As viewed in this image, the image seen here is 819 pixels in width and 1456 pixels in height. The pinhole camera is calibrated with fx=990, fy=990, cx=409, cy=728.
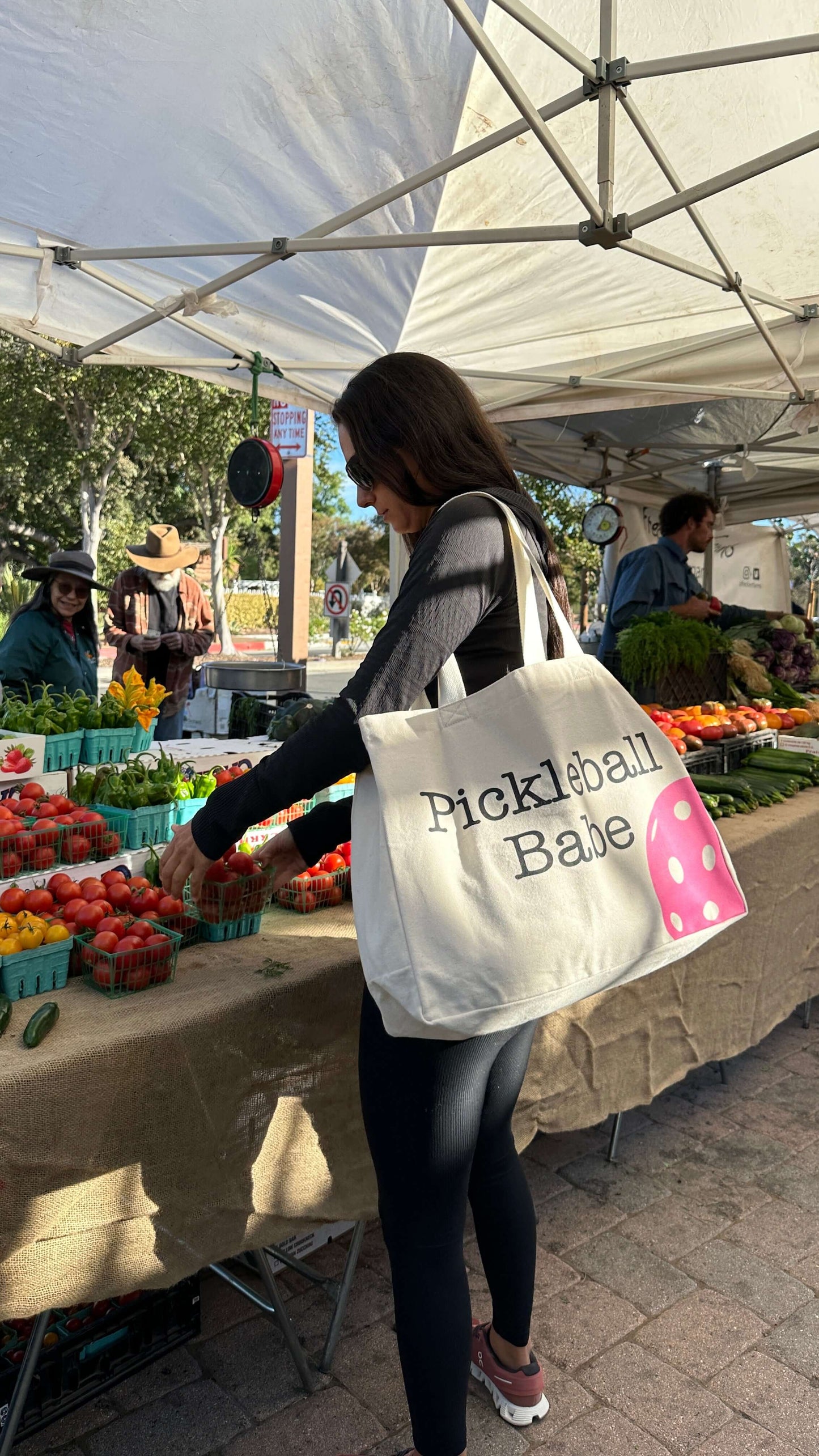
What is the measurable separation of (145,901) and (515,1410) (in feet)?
4.58

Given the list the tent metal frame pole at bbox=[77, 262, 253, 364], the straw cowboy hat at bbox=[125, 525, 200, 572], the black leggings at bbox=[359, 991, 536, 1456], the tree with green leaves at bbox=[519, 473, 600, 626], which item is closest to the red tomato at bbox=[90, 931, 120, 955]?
the black leggings at bbox=[359, 991, 536, 1456]

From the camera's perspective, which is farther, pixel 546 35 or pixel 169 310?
pixel 169 310

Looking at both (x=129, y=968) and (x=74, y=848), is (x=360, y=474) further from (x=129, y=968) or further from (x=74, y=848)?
(x=74, y=848)

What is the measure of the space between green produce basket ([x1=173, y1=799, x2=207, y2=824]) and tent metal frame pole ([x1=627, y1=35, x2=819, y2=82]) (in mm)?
2401

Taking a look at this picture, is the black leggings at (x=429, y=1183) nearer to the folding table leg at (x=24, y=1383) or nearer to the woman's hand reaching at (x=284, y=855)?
the woman's hand reaching at (x=284, y=855)

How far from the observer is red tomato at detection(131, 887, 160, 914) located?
2199mm

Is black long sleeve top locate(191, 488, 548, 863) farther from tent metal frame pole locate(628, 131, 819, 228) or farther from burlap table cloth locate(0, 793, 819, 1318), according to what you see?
tent metal frame pole locate(628, 131, 819, 228)

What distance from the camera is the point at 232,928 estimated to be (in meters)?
2.38

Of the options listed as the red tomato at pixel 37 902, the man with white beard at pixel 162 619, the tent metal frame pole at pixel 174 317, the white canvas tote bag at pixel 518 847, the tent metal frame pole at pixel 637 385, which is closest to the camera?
the white canvas tote bag at pixel 518 847

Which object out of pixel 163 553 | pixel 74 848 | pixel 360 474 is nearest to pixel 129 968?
pixel 74 848

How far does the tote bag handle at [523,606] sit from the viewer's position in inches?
64.5

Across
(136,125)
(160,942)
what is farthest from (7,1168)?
(136,125)

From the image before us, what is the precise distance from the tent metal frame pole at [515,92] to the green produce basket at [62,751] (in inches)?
87.6

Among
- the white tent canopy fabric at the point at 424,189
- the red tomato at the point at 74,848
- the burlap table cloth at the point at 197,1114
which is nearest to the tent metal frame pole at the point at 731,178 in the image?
the white tent canopy fabric at the point at 424,189
